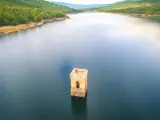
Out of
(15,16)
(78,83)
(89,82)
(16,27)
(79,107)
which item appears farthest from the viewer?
(15,16)

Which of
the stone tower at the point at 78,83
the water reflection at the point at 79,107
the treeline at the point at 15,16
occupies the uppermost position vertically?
the treeline at the point at 15,16

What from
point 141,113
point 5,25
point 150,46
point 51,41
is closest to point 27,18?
point 5,25

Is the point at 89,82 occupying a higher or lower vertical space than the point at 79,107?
higher

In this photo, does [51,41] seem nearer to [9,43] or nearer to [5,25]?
[9,43]

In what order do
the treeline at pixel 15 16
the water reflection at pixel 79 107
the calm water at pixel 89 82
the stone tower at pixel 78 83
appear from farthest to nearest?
the treeline at pixel 15 16 < the stone tower at pixel 78 83 < the calm water at pixel 89 82 < the water reflection at pixel 79 107

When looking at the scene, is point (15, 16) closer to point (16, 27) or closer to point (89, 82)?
point (16, 27)

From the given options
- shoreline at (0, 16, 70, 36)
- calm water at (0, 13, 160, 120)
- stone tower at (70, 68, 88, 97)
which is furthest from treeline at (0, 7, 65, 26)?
stone tower at (70, 68, 88, 97)

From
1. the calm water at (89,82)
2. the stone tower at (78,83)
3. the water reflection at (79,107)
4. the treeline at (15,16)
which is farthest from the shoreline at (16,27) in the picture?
the water reflection at (79,107)

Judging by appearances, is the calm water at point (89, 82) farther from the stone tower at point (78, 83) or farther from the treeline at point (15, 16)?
the treeline at point (15, 16)

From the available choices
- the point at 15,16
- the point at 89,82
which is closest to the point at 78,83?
the point at 89,82
